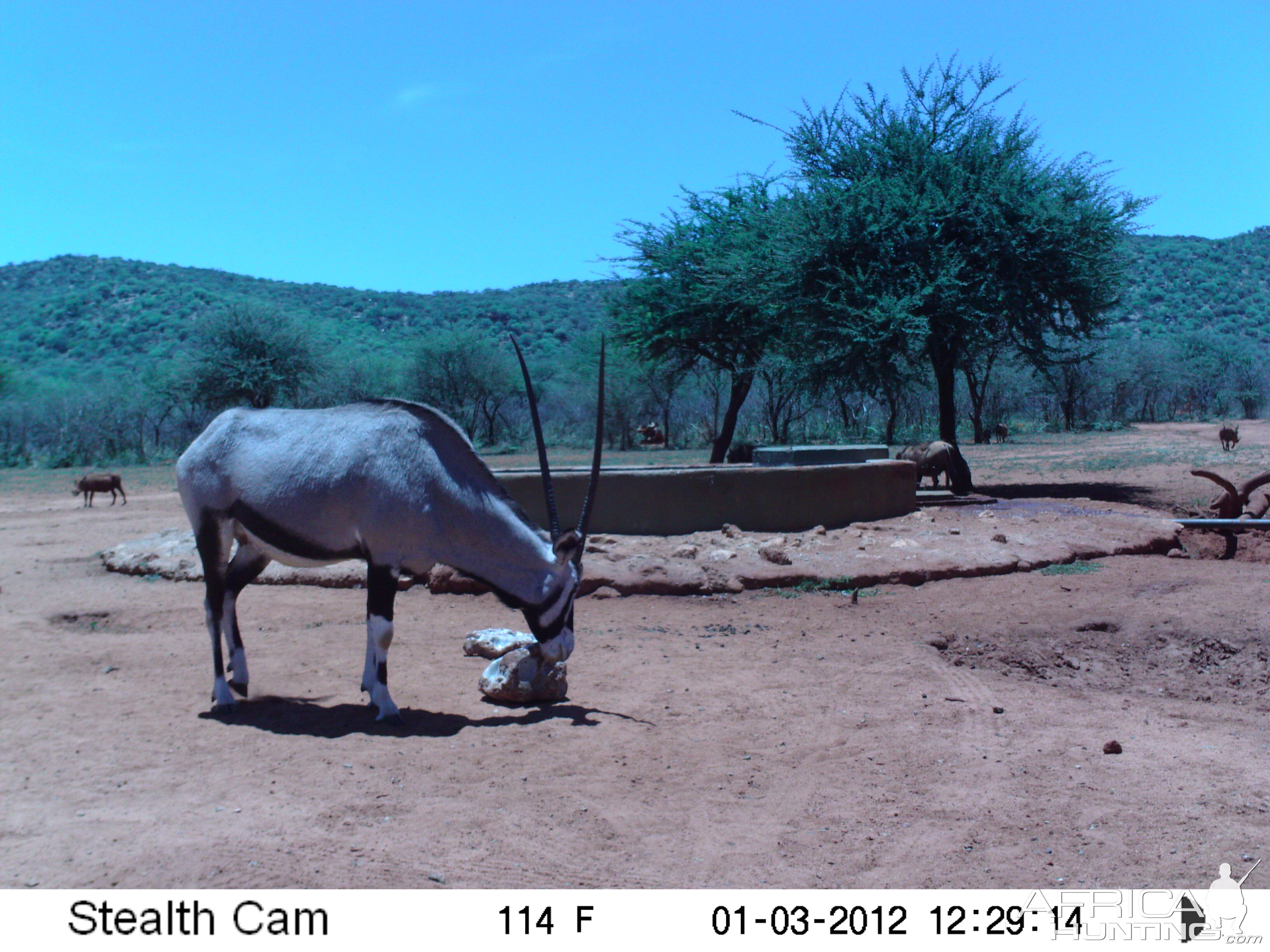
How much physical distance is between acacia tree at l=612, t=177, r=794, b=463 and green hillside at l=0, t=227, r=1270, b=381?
28.5m

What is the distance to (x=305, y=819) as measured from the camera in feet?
13.4

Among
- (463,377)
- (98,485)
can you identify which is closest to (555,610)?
(98,485)

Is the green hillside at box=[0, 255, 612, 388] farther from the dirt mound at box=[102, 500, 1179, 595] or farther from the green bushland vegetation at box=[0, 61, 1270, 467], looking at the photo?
the dirt mound at box=[102, 500, 1179, 595]

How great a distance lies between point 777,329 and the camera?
2120cm

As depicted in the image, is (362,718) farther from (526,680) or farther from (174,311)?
(174,311)

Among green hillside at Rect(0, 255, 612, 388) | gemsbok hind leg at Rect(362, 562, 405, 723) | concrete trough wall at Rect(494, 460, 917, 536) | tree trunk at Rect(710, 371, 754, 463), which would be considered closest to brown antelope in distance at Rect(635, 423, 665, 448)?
green hillside at Rect(0, 255, 612, 388)

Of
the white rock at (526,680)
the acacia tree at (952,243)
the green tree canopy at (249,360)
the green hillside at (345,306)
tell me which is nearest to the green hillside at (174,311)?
the green hillside at (345,306)

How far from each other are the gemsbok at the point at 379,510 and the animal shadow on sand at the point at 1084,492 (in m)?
12.8

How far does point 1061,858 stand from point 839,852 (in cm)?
85

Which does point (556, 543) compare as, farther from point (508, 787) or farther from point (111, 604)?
point (111, 604)

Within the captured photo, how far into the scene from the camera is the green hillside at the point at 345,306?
55.9 meters

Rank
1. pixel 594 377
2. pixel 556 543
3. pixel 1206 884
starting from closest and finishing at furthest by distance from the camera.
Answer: pixel 1206 884 < pixel 556 543 < pixel 594 377

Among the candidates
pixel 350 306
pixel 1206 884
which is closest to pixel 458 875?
pixel 1206 884

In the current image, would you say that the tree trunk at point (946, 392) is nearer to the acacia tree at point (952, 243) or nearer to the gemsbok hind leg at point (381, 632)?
the acacia tree at point (952, 243)
